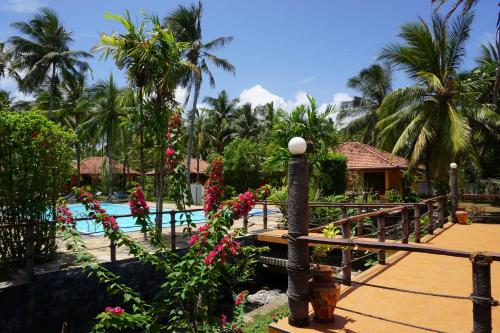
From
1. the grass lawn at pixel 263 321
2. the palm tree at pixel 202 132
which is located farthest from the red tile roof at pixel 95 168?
the grass lawn at pixel 263 321

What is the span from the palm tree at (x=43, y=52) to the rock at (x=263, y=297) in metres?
21.1

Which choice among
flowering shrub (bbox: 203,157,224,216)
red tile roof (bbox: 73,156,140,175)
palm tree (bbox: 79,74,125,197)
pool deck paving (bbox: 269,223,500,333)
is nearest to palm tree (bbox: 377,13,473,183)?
pool deck paving (bbox: 269,223,500,333)

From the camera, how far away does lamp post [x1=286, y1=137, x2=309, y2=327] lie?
3.43 meters

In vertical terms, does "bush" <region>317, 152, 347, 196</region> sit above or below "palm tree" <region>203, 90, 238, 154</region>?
below

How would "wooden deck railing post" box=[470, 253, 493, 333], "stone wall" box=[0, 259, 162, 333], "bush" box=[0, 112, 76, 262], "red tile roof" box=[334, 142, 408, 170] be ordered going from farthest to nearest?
"red tile roof" box=[334, 142, 408, 170]
"bush" box=[0, 112, 76, 262]
"stone wall" box=[0, 259, 162, 333]
"wooden deck railing post" box=[470, 253, 493, 333]

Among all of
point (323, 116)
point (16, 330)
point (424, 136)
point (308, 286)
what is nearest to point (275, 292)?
point (16, 330)

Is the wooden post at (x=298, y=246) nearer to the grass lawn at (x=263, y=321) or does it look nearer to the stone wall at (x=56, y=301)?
the grass lawn at (x=263, y=321)

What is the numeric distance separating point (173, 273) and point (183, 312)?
1.67 feet

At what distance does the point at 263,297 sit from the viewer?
9141 mm

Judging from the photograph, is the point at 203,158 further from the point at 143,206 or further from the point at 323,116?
the point at 143,206

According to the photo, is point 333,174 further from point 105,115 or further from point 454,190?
point 105,115

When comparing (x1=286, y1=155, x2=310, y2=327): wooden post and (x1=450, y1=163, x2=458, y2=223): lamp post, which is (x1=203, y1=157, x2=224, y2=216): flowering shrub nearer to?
(x1=286, y1=155, x2=310, y2=327): wooden post

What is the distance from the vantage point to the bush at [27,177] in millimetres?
6969

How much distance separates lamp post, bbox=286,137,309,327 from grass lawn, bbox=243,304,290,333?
8.89ft
